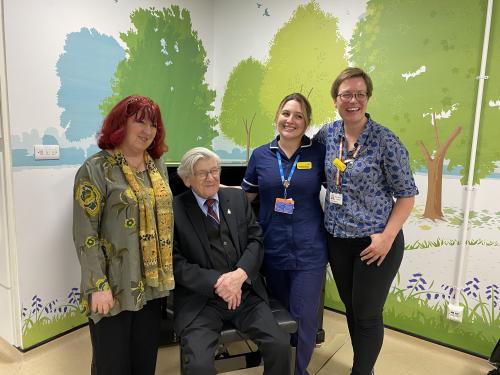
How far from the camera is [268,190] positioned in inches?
72.4

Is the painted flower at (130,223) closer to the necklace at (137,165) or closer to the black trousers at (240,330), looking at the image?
the necklace at (137,165)

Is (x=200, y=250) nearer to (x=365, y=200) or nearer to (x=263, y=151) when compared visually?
(x=263, y=151)

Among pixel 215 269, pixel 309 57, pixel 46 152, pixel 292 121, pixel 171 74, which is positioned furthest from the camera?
pixel 171 74

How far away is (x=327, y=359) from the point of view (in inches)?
91.1

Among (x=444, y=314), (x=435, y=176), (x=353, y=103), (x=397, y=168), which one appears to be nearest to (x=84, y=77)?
(x=353, y=103)

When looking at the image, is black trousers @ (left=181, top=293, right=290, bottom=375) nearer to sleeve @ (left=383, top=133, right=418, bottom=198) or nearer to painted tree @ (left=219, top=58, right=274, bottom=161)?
sleeve @ (left=383, top=133, right=418, bottom=198)

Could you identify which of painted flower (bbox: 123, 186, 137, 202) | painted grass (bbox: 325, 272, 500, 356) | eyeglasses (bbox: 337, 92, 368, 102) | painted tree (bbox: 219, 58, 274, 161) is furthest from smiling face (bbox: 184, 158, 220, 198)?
painted grass (bbox: 325, 272, 500, 356)

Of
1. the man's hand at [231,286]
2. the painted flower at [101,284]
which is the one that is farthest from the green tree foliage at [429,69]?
the painted flower at [101,284]

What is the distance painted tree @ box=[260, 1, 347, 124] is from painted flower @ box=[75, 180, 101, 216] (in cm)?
201

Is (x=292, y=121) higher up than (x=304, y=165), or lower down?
higher up

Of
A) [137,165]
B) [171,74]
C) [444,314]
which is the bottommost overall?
[444,314]

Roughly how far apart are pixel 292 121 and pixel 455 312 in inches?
69.5

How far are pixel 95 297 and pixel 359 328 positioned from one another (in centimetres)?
132

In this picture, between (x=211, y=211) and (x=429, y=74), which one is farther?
(x=429, y=74)
